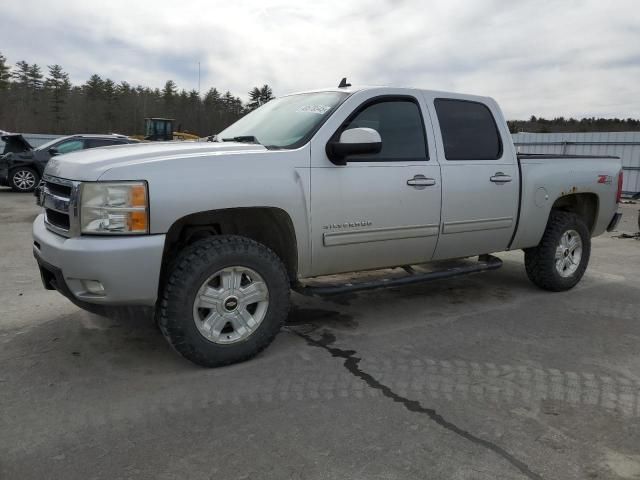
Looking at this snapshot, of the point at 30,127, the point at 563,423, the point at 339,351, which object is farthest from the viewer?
the point at 30,127

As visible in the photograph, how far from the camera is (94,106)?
70.1m

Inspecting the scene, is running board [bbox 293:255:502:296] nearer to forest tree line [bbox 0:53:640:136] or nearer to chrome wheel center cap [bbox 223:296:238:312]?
chrome wheel center cap [bbox 223:296:238:312]

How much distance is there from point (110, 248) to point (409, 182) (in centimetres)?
226

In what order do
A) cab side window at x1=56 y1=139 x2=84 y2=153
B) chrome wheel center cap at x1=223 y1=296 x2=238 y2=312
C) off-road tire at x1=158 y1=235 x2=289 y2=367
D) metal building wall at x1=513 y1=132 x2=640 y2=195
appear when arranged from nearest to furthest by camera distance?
off-road tire at x1=158 y1=235 x2=289 y2=367
chrome wheel center cap at x1=223 y1=296 x2=238 y2=312
cab side window at x1=56 y1=139 x2=84 y2=153
metal building wall at x1=513 y1=132 x2=640 y2=195

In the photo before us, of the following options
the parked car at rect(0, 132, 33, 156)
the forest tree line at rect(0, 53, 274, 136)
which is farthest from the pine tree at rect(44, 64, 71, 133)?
the parked car at rect(0, 132, 33, 156)

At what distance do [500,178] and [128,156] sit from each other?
321cm

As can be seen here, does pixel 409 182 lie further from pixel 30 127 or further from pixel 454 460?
pixel 30 127

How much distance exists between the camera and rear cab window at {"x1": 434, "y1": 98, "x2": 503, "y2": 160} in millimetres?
4543

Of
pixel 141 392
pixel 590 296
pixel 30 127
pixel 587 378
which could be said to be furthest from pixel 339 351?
pixel 30 127

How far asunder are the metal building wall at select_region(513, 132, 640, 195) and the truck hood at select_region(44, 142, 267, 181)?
15412 millimetres

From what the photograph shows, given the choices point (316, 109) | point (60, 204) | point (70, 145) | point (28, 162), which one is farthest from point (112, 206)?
point (28, 162)

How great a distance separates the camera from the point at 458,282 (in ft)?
19.6

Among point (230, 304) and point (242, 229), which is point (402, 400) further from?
point (242, 229)

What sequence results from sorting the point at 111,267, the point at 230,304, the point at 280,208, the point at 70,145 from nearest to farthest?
the point at 111,267
the point at 230,304
the point at 280,208
the point at 70,145
